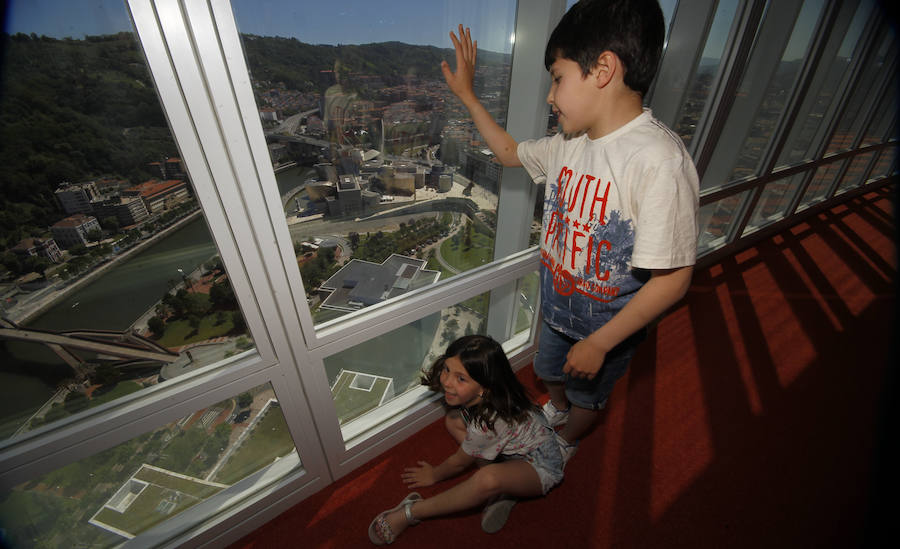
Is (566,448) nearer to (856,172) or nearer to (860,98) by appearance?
(860,98)

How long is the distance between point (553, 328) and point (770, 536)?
112 cm

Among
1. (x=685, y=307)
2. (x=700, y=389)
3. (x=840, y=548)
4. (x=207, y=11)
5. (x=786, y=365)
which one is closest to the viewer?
(x=207, y=11)

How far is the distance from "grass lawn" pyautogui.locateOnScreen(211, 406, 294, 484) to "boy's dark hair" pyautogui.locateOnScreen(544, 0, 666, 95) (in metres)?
1.42

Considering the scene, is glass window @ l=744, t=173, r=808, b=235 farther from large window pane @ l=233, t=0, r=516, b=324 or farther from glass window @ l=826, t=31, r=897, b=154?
A: large window pane @ l=233, t=0, r=516, b=324

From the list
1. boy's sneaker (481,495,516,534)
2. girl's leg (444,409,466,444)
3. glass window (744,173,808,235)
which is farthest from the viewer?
glass window (744,173,808,235)

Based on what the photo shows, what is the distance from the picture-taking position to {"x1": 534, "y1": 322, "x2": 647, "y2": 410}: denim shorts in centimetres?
120

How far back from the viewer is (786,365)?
2039 millimetres

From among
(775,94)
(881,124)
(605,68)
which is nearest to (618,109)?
(605,68)

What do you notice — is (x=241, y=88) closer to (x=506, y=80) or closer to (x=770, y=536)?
(x=506, y=80)

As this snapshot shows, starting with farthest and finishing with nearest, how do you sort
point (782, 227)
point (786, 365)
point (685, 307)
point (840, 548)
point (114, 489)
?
point (782, 227), point (685, 307), point (786, 365), point (840, 548), point (114, 489)

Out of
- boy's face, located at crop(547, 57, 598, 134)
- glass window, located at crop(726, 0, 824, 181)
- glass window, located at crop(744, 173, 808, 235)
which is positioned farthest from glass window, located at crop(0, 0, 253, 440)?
glass window, located at crop(744, 173, 808, 235)

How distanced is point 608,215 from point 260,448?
1486mm

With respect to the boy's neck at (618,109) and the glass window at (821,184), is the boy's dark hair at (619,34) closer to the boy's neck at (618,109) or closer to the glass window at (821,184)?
the boy's neck at (618,109)

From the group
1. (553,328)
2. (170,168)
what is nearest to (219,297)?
(170,168)
